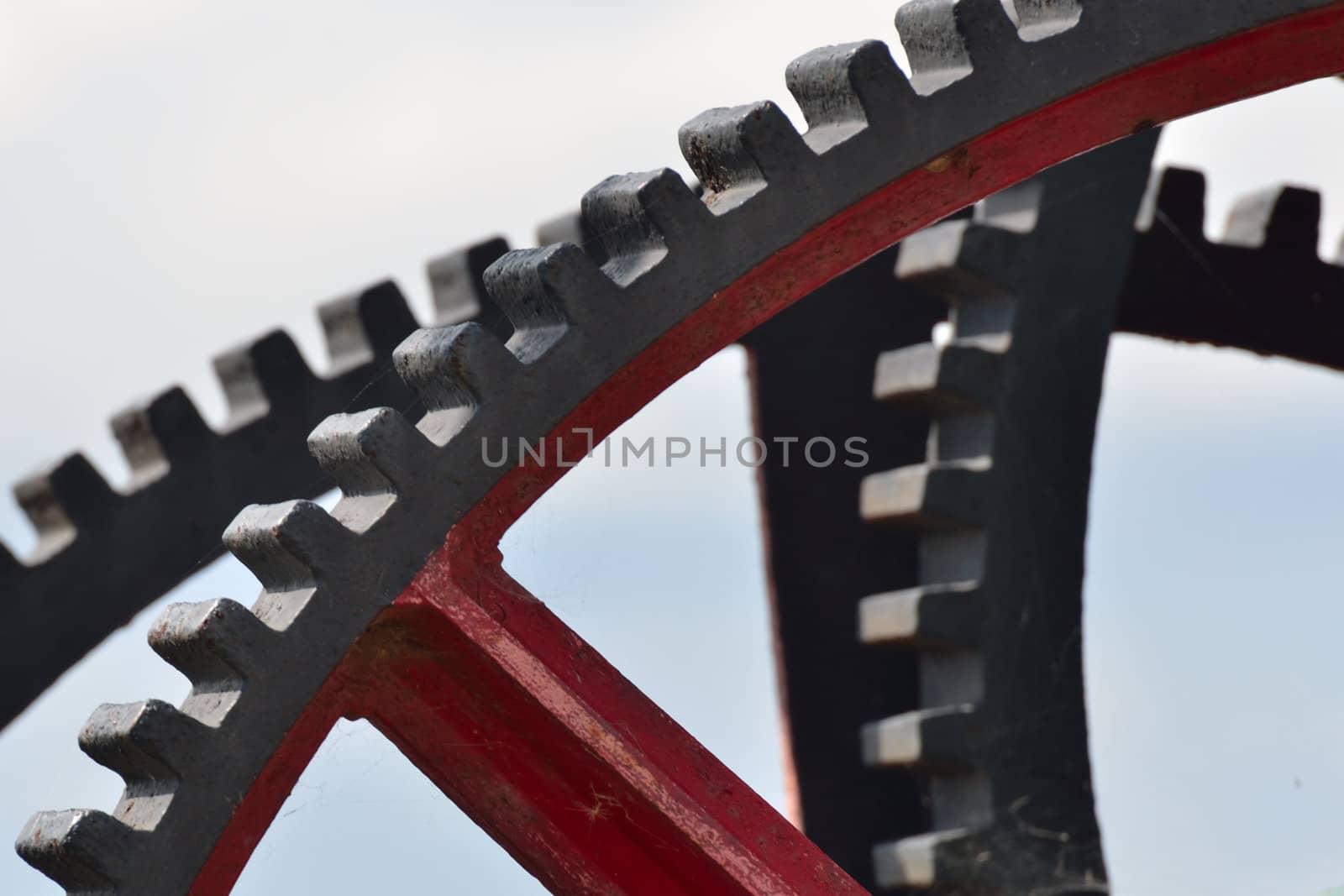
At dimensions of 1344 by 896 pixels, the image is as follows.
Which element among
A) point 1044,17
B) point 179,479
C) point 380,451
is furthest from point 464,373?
point 179,479

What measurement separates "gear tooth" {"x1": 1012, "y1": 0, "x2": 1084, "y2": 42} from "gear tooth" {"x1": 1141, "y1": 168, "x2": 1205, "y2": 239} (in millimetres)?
1994

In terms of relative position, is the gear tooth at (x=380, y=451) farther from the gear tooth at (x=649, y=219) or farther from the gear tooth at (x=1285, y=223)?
the gear tooth at (x=1285, y=223)

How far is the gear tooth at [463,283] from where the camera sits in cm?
329

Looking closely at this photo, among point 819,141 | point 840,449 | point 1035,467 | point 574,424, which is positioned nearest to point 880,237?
point 819,141

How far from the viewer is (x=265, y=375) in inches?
130

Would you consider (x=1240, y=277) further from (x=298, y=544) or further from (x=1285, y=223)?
(x=298, y=544)

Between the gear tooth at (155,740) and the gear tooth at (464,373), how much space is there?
0.25 meters

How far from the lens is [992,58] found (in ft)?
4.48

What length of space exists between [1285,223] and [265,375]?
182cm

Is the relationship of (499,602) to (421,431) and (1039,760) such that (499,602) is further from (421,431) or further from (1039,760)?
(1039,760)

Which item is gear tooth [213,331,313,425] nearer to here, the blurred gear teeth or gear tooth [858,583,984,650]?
the blurred gear teeth

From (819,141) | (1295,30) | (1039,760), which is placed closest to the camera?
(819,141)

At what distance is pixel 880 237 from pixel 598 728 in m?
0.42

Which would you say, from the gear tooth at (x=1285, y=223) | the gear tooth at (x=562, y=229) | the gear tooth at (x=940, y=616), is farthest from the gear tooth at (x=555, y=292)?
the gear tooth at (x=1285, y=223)
